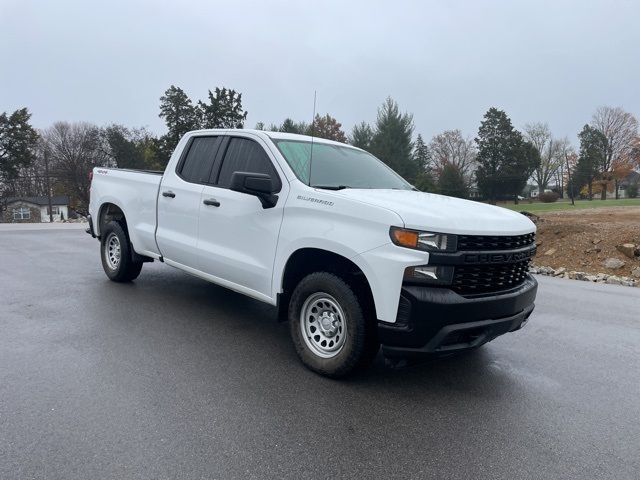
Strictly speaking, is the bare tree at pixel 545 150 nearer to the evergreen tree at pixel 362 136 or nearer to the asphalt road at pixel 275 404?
the evergreen tree at pixel 362 136

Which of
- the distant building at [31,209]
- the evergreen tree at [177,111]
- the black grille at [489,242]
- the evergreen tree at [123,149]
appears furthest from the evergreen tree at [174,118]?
the black grille at [489,242]

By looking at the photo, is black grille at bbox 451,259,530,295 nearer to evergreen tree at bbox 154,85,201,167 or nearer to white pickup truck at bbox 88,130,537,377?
white pickup truck at bbox 88,130,537,377

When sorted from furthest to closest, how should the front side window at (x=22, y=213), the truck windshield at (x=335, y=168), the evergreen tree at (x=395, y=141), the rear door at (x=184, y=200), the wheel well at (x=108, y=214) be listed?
1. the front side window at (x=22, y=213)
2. the evergreen tree at (x=395, y=141)
3. the wheel well at (x=108, y=214)
4. the rear door at (x=184, y=200)
5. the truck windshield at (x=335, y=168)

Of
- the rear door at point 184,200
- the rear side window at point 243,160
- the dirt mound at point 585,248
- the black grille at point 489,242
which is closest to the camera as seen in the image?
the black grille at point 489,242

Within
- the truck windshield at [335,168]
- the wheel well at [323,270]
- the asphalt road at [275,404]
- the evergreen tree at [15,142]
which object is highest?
the evergreen tree at [15,142]

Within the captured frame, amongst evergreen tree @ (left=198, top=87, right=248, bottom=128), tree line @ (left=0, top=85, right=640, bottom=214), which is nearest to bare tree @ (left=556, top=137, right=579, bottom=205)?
tree line @ (left=0, top=85, right=640, bottom=214)

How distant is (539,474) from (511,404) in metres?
0.86

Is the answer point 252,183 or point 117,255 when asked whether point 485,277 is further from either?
point 117,255

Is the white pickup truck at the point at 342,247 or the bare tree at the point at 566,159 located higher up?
the bare tree at the point at 566,159

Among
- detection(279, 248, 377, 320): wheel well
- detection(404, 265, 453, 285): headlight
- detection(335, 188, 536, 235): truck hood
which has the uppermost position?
detection(335, 188, 536, 235): truck hood

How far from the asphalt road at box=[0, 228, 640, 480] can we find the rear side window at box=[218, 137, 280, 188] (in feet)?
5.35

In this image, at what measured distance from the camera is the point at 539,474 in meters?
2.62

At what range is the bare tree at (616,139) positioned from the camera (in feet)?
226

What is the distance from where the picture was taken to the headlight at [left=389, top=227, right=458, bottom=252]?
125 inches
